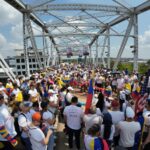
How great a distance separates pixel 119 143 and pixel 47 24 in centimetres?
3689

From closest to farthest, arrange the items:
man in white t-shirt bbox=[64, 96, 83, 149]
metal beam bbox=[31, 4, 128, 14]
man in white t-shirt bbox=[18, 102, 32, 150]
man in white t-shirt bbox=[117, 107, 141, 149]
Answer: man in white t-shirt bbox=[18, 102, 32, 150], man in white t-shirt bbox=[117, 107, 141, 149], man in white t-shirt bbox=[64, 96, 83, 149], metal beam bbox=[31, 4, 128, 14]

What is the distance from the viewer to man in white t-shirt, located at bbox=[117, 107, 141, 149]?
700 cm

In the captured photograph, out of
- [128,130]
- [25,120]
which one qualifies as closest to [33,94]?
[25,120]

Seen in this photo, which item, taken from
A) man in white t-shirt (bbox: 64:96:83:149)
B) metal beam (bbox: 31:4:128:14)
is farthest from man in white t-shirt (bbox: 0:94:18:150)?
metal beam (bbox: 31:4:128:14)

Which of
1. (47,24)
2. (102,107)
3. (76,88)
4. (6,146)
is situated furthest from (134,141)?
(47,24)

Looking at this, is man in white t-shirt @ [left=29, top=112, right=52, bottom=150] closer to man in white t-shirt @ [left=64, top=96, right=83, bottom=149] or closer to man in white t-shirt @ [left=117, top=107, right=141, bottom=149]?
man in white t-shirt @ [left=117, top=107, right=141, bottom=149]

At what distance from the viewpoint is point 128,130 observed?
23.1ft

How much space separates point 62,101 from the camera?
469 inches

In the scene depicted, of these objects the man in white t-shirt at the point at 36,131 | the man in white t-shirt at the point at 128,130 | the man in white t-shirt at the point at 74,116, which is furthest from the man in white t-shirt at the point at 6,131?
the man in white t-shirt at the point at 128,130

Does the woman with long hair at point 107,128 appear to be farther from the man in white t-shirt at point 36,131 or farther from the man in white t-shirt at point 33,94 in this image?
the man in white t-shirt at point 33,94

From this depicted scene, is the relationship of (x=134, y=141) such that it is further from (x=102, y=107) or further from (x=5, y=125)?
(x=5, y=125)

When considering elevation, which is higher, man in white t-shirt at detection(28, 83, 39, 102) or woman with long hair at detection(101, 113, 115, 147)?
man in white t-shirt at detection(28, 83, 39, 102)

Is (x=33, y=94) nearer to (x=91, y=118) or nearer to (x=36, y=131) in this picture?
(x=91, y=118)

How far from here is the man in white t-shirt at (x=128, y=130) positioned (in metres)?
7.00
